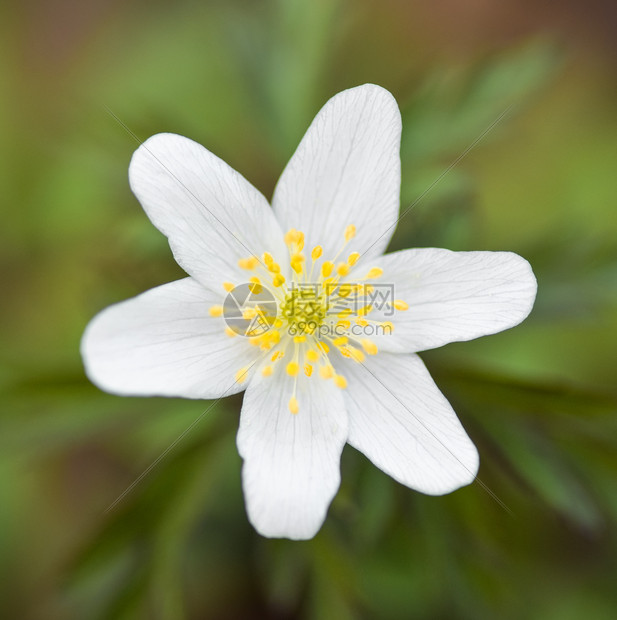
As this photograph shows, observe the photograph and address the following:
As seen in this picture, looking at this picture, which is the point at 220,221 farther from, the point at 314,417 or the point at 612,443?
the point at 612,443

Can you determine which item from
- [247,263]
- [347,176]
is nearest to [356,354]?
[247,263]

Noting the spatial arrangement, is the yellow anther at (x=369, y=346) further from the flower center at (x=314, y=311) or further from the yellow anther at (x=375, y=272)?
the yellow anther at (x=375, y=272)

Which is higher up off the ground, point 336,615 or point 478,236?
point 478,236

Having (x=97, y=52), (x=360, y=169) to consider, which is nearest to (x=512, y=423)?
(x=360, y=169)

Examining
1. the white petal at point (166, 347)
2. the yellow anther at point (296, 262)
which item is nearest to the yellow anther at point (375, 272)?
the yellow anther at point (296, 262)

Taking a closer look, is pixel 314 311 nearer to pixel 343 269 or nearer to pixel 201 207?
pixel 343 269

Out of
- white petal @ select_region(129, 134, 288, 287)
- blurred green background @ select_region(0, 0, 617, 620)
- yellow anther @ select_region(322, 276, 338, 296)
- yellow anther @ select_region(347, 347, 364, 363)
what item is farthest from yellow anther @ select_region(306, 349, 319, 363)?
blurred green background @ select_region(0, 0, 617, 620)
